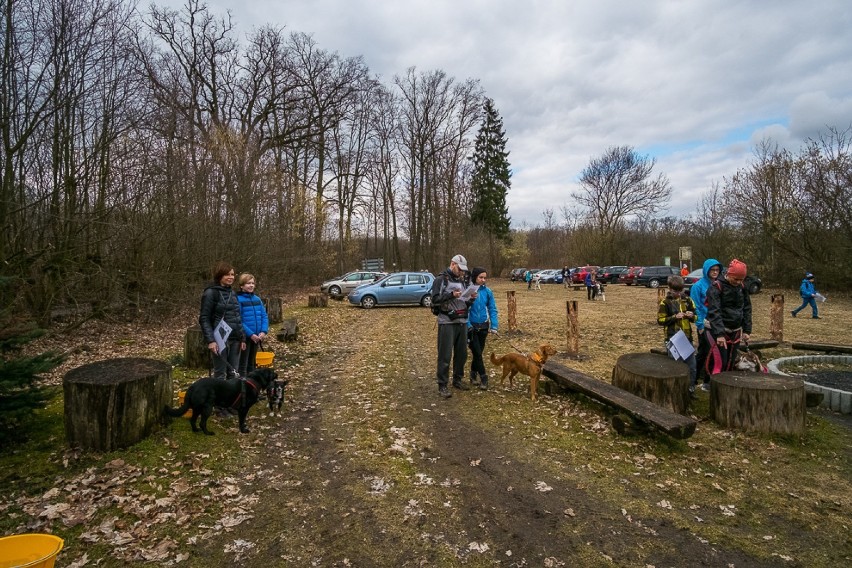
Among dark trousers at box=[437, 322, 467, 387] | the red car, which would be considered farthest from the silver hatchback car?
the red car

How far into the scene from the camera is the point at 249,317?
5.91m

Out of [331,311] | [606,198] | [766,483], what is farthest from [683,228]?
[766,483]

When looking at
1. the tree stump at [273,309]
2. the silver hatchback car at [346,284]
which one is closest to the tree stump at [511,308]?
the tree stump at [273,309]

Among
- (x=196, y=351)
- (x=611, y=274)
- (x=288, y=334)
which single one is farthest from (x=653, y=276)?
(x=196, y=351)

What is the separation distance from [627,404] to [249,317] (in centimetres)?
451

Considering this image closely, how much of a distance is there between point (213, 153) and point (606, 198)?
1675 inches

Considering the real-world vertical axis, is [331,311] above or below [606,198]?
below

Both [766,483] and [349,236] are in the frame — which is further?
[349,236]

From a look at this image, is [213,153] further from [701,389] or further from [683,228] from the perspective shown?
[683,228]

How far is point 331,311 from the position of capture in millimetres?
18094

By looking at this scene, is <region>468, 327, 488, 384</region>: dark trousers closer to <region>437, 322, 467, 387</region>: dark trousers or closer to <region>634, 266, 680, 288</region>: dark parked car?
<region>437, 322, 467, 387</region>: dark trousers

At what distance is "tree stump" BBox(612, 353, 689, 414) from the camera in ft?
17.7

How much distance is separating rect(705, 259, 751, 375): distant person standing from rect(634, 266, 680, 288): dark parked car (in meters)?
32.7

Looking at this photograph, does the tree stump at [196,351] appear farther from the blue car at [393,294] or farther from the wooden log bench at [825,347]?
the blue car at [393,294]
